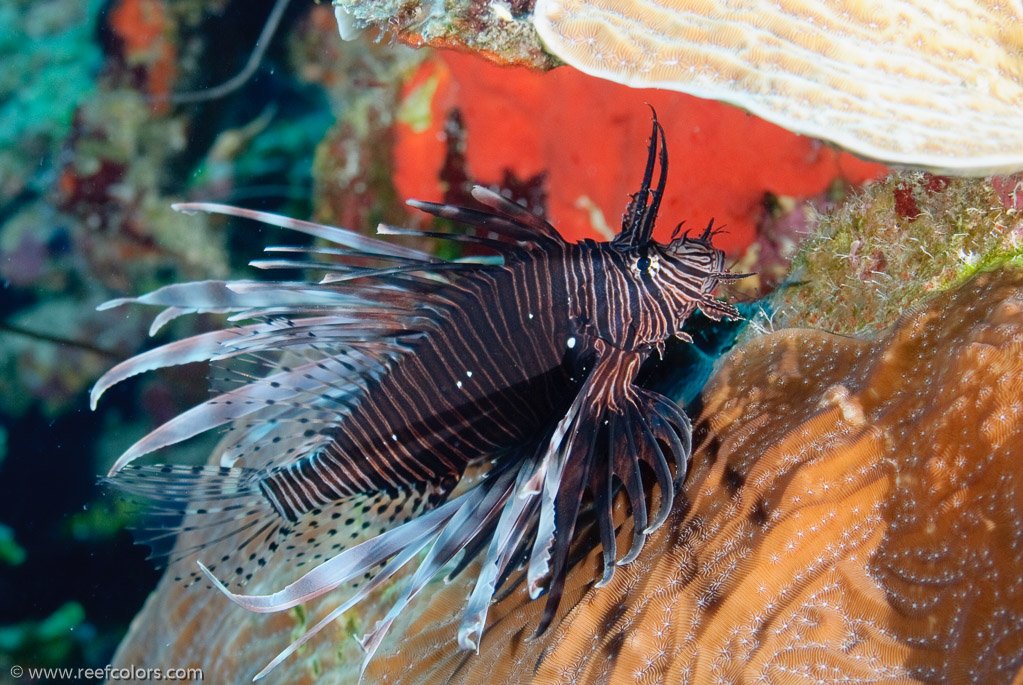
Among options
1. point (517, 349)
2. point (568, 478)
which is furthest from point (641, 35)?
point (568, 478)

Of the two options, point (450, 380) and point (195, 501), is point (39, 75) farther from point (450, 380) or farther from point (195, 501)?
point (450, 380)

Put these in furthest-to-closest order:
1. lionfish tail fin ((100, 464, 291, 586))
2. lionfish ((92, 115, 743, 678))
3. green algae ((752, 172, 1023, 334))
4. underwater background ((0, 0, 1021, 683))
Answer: underwater background ((0, 0, 1021, 683)), lionfish tail fin ((100, 464, 291, 586)), lionfish ((92, 115, 743, 678)), green algae ((752, 172, 1023, 334))

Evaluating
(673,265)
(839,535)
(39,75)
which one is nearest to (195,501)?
(673,265)

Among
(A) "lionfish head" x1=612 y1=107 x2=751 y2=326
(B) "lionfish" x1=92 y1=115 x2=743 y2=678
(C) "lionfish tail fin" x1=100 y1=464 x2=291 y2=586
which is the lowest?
(C) "lionfish tail fin" x1=100 y1=464 x2=291 y2=586

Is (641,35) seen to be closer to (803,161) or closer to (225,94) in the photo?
(803,161)

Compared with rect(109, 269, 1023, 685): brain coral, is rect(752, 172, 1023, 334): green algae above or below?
above

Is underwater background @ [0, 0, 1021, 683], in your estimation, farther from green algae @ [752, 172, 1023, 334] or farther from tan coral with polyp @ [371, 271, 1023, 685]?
tan coral with polyp @ [371, 271, 1023, 685]

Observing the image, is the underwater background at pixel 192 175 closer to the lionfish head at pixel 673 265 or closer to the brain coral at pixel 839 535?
the lionfish head at pixel 673 265

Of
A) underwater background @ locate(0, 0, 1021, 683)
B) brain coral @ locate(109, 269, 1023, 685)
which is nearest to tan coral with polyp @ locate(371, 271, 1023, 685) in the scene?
brain coral @ locate(109, 269, 1023, 685)
